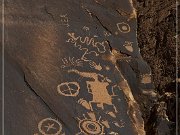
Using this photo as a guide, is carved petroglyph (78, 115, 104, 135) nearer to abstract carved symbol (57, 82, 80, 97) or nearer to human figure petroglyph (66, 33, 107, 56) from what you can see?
abstract carved symbol (57, 82, 80, 97)

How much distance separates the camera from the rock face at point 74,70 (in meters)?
1.88

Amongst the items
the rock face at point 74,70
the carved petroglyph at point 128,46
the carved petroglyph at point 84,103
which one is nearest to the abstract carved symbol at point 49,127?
the rock face at point 74,70

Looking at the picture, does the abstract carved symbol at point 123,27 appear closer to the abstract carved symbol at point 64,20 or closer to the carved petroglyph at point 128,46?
the carved petroglyph at point 128,46

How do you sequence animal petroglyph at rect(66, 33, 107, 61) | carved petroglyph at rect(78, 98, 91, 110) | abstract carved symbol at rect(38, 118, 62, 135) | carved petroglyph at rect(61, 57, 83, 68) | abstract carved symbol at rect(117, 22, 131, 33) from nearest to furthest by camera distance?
abstract carved symbol at rect(38, 118, 62, 135)
carved petroglyph at rect(78, 98, 91, 110)
carved petroglyph at rect(61, 57, 83, 68)
animal petroglyph at rect(66, 33, 107, 61)
abstract carved symbol at rect(117, 22, 131, 33)

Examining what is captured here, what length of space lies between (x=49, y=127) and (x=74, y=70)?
37 cm

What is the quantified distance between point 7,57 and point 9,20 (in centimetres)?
26

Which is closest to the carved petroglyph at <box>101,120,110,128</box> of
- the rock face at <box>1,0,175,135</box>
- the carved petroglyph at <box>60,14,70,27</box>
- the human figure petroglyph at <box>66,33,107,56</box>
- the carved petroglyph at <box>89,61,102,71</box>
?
the rock face at <box>1,0,175,135</box>

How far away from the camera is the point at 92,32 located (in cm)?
235

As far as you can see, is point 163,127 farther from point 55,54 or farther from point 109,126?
point 55,54

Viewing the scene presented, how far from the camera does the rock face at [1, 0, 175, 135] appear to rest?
1882 millimetres

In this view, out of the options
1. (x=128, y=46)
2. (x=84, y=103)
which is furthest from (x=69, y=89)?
(x=128, y=46)

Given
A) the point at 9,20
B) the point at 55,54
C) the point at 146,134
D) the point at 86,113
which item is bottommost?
the point at 146,134

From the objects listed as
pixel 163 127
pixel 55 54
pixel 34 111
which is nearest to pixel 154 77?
pixel 163 127

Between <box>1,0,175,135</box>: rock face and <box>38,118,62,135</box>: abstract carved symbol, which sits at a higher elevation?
<box>1,0,175,135</box>: rock face
